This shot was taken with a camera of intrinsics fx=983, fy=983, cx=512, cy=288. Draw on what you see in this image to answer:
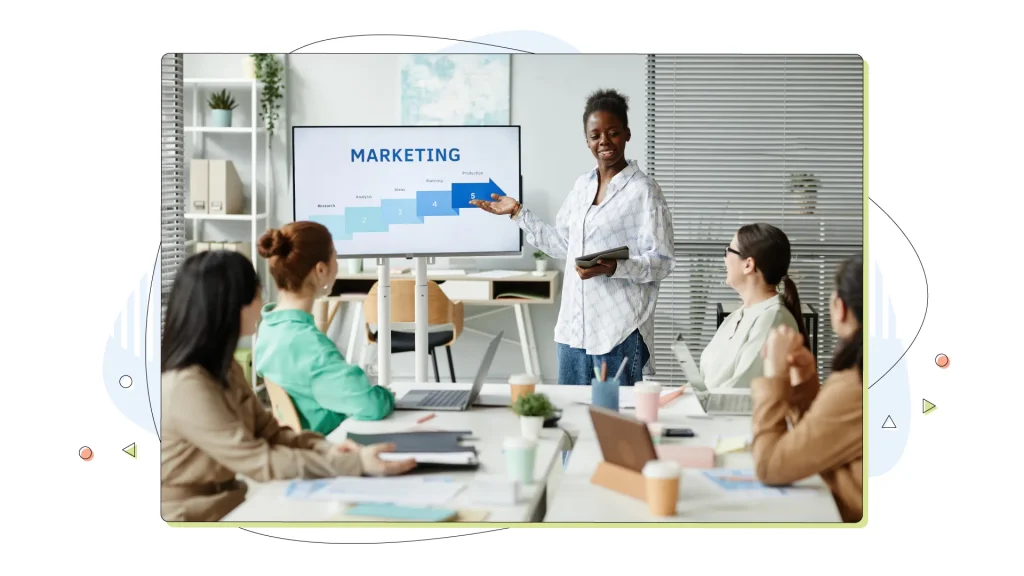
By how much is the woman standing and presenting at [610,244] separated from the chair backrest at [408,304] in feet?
2.38

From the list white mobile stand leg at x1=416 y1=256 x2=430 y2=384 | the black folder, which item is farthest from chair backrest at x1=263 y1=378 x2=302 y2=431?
white mobile stand leg at x1=416 y1=256 x2=430 y2=384

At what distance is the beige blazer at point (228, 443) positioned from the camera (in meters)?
2.06

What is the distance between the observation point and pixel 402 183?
2902 millimetres

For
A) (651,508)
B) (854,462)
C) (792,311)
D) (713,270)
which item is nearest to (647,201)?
(792,311)

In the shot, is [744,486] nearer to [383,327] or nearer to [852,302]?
[852,302]

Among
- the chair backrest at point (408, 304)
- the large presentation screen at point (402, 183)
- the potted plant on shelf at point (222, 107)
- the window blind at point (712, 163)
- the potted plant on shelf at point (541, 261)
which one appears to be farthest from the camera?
the potted plant on shelf at point (541, 261)

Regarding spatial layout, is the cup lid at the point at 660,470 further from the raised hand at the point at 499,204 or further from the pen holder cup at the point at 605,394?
the raised hand at the point at 499,204

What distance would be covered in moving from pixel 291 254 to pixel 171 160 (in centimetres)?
37

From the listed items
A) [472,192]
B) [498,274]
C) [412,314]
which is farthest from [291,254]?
[498,274]

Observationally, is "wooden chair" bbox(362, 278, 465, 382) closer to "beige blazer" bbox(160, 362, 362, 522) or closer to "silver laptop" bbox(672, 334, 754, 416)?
"silver laptop" bbox(672, 334, 754, 416)

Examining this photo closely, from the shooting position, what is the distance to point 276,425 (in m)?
2.20

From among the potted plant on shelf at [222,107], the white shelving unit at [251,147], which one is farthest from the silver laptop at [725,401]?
the potted plant on shelf at [222,107]

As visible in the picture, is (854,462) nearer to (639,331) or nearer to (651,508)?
(651,508)

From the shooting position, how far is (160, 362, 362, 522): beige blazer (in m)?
2.06
